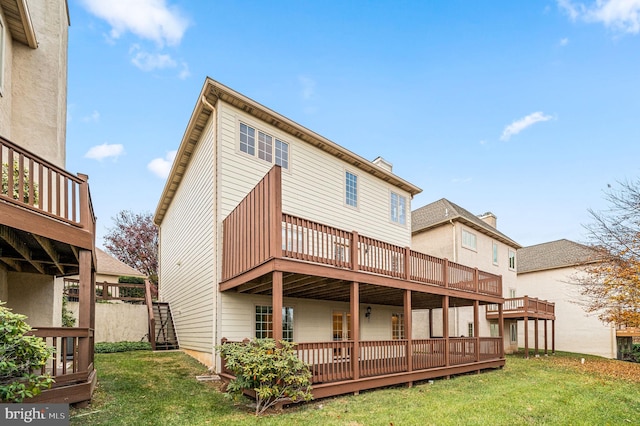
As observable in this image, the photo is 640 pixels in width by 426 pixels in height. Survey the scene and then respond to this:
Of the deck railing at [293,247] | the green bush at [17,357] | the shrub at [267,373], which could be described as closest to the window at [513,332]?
the deck railing at [293,247]

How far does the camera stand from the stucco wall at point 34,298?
921 cm

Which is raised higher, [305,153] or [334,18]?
[334,18]

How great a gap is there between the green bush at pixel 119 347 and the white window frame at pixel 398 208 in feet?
36.3

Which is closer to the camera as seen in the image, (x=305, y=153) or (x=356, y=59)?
(x=305, y=153)

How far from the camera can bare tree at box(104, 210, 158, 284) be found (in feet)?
106

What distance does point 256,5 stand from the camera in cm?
1630

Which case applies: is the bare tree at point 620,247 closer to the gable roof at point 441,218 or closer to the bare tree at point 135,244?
the gable roof at point 441,218

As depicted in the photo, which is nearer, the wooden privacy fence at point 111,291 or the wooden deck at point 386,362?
the wooden deck at point 386,362

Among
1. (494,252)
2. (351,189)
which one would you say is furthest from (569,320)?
(351,189)

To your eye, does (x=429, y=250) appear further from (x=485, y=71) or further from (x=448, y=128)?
(x=485, y=71)

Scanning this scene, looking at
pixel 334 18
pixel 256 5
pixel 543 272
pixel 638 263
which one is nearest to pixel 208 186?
pixel 256 5

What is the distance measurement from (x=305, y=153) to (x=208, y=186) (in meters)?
3.52

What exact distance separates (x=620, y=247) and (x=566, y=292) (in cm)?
1595

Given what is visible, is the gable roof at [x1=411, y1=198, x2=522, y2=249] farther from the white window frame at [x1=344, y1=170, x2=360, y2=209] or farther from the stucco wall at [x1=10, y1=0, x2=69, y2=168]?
the stucco wall at [x1=10, y1=0, x2=69, y2=168]
